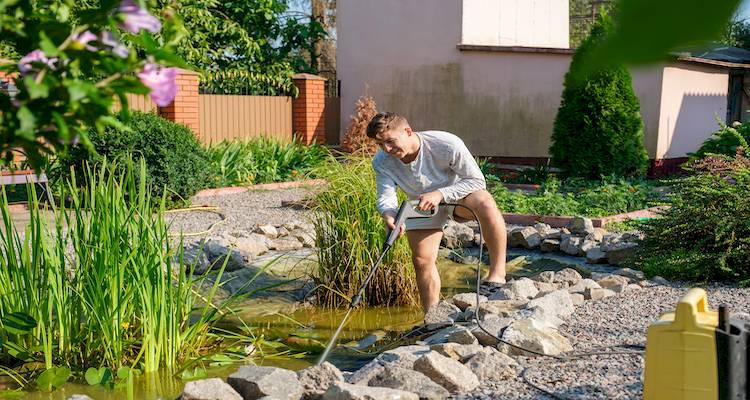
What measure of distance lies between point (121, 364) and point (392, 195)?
1.85 m

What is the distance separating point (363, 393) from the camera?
10.5ft

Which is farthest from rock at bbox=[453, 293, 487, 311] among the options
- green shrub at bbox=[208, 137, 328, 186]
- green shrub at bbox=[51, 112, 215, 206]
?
green shrub at bbox=[208, 137, 328, 186]

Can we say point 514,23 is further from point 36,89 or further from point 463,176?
point 36,89

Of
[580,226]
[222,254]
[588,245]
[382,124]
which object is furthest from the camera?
[580,226]

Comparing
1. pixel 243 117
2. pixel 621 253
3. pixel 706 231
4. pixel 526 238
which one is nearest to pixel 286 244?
pixel 526 238

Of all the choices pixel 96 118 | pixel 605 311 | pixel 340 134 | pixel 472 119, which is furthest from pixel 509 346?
pixel 340 134

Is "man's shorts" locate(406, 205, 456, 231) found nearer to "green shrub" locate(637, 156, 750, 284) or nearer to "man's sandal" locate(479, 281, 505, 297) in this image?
"man's sandal" locate(479, 281, 505, 297)

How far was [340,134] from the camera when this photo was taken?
16734 millimetres

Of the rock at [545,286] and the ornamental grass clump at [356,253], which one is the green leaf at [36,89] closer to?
the ornamental grass clump at [356,253]

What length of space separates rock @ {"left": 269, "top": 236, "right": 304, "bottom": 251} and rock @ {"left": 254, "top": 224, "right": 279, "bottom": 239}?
66 mm

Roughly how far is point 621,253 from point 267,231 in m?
3.17

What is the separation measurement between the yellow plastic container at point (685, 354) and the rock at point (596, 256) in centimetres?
447

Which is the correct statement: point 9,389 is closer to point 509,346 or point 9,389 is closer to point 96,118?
point 509,346

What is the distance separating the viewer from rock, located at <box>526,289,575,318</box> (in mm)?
4664
